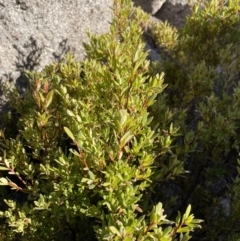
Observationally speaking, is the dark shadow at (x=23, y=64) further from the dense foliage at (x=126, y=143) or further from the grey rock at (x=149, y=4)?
the grey rock at (x=149, y=4)

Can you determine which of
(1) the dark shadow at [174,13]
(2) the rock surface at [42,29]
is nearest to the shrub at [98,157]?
(2) the rock surface at [42,29]

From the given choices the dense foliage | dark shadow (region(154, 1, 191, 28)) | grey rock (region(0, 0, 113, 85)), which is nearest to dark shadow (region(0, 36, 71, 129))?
grey rock (region(0, 0, 113, 85))

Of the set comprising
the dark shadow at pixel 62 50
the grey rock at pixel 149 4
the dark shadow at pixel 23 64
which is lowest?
the dark shadow at pixel 23 64

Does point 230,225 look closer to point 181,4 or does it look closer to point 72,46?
point 72,46

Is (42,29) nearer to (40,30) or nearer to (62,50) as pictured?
(40,30)

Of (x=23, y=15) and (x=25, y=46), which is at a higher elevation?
(x=23, y=15)

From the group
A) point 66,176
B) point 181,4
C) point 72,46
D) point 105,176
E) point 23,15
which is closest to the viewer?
point 105,176

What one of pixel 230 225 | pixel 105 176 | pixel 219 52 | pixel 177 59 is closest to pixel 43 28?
pixel 177 59

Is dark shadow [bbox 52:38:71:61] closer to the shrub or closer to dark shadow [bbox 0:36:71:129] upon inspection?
dark shadow [bbox 0:36:71:129]
